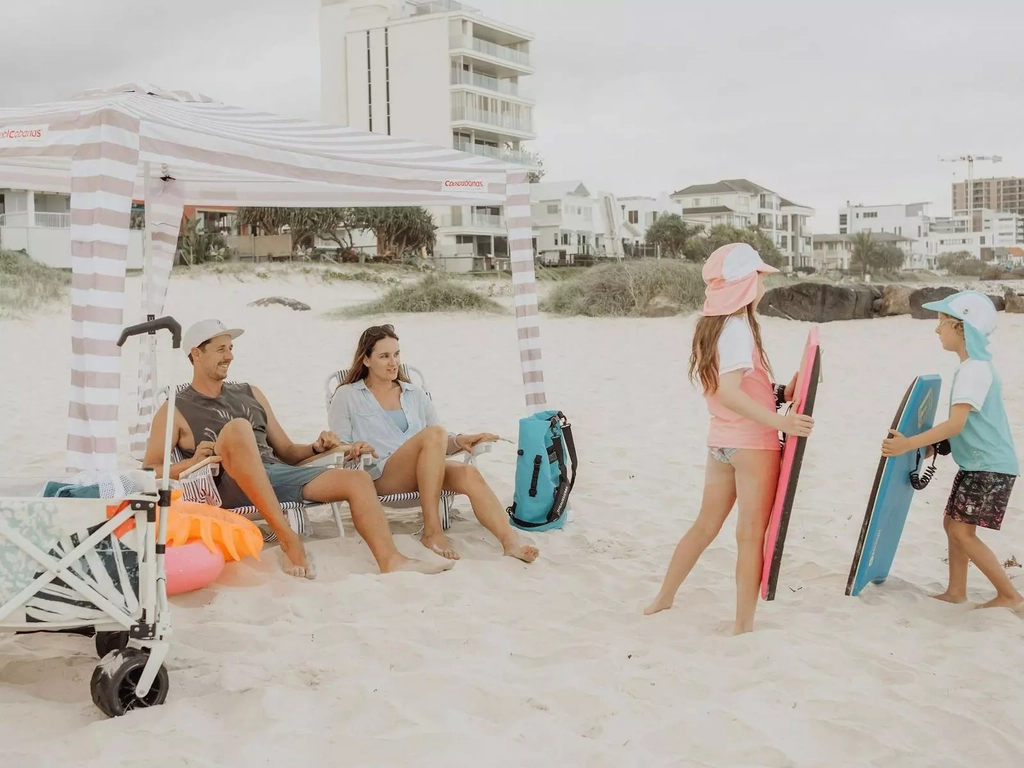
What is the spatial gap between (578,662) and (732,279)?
135 centimetres

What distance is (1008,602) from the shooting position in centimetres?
388

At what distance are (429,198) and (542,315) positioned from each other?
41.4ft

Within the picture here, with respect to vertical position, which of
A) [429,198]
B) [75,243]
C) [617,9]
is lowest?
[75,243]

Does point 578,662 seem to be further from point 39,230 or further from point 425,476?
point 39,230

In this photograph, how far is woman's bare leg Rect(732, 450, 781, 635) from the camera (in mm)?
3465

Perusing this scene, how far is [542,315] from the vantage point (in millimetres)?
18156

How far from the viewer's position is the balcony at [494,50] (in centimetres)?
4381

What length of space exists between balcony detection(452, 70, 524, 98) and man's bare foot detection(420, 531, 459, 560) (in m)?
41.6

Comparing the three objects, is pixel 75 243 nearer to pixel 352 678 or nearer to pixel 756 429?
pixel 352 678

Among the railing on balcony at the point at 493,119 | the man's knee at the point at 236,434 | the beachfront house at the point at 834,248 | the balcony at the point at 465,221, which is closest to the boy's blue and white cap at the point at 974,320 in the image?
the man's knee at the point at 236,434

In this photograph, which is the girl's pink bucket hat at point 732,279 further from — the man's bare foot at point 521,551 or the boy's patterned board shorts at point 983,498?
the man's bare foot at point 521,551

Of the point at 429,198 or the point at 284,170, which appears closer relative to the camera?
the point at 284,170

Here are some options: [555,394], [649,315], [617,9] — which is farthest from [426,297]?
[617,9]

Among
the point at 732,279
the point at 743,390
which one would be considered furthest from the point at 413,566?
the point at 732,279
